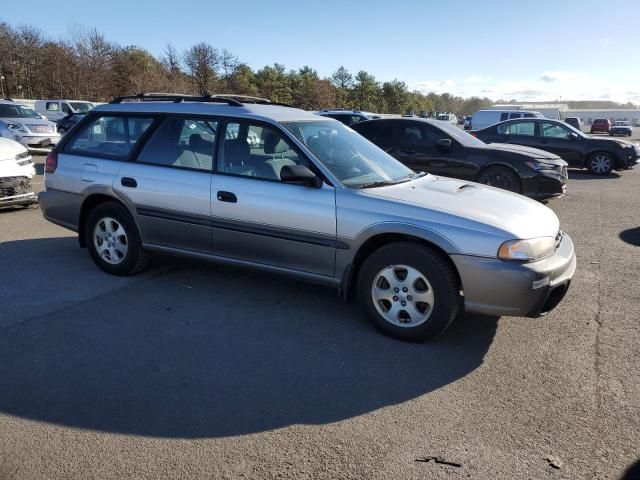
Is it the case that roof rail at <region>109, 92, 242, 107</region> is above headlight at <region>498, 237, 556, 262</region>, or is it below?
above

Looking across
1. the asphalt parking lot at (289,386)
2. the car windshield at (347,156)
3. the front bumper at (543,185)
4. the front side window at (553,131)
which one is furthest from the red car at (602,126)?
the car windshield at (347,156)

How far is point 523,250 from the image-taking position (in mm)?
3615

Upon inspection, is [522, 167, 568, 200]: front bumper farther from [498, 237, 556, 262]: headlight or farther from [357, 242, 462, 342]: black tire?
[357, 242, 462, 342]: black tire

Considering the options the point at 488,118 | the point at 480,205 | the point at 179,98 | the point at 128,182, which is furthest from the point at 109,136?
the point at 488,118

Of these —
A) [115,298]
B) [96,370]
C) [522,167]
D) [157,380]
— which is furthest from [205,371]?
[522,167]

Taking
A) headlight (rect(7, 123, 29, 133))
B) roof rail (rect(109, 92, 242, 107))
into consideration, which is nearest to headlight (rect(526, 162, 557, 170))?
roof rail (rect(109, 92, 242, 107))

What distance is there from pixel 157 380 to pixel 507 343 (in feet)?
8.44

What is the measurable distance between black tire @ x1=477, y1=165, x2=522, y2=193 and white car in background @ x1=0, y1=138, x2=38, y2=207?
7.53 metres

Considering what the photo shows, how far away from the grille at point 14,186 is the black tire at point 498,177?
756 centimetres

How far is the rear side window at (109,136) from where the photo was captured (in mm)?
5142

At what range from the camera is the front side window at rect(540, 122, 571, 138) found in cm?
1437

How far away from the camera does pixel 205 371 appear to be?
11.3 ft

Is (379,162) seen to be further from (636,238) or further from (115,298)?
(636,238)

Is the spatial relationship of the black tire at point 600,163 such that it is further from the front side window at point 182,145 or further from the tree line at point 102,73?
the tree line at point 102,73
